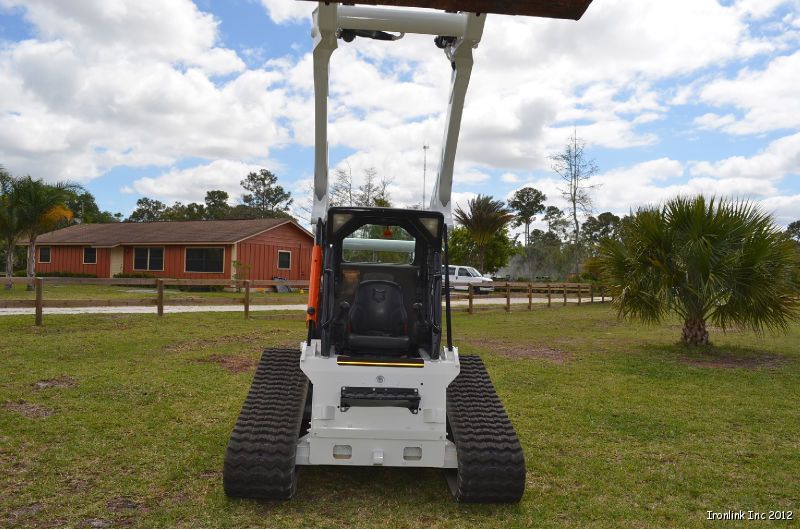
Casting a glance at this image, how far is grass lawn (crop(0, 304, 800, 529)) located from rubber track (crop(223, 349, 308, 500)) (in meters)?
0.15

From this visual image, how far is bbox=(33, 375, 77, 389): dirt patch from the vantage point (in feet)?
24.5

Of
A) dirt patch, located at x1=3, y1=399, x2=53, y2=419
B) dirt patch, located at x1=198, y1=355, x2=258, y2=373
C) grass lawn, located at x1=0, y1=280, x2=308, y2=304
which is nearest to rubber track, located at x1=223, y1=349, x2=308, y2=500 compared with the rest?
dirt patch, located at x1=3, y1=399, x2=53, y2=419

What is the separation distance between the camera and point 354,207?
4.66m

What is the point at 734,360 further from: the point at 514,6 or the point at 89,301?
the point at 89,301

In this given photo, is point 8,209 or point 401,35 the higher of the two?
point 8,209

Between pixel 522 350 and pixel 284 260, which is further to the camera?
pixel 284 260

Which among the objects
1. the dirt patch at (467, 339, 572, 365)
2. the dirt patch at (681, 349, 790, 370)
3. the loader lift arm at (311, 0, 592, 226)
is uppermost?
the loader lift arm at (311, 0, 592, 226)

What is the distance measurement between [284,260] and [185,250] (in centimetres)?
490

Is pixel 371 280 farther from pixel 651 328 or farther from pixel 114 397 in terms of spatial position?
pixel 651 328

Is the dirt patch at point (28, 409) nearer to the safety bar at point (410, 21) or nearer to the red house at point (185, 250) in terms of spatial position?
the safety bar at point (410, 21)

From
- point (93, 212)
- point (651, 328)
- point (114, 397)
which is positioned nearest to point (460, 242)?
point (651, 328)

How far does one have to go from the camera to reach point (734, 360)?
11.2 metres

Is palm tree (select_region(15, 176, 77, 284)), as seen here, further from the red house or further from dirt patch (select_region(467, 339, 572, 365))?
dirt patch (select_region(467, 339, 572, 365))

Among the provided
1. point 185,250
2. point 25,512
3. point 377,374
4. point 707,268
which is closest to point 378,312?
point 377,374
